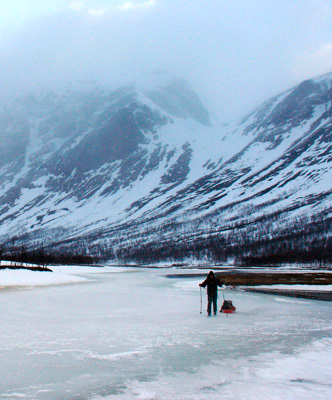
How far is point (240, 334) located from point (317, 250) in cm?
13633

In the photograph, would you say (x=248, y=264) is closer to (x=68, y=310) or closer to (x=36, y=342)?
(x=68, y=310)

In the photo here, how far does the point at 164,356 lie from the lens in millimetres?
12961

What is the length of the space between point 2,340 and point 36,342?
137 centimetres

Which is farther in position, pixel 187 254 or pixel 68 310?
pixel 187 254

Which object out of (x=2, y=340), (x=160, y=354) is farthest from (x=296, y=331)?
(x=2, y=340)

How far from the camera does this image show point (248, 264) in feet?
477

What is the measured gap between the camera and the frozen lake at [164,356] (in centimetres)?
956

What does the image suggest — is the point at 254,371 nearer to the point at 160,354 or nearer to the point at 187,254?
the point at 160,354

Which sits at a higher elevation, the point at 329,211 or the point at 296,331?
the point at 329,211

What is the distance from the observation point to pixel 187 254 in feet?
601

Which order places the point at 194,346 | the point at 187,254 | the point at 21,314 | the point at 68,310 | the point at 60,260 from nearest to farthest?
1. the point at 194,346
2. the point at 21,314
3. the point at 68,310
4. the point at 60,260
5. the point at 187,254

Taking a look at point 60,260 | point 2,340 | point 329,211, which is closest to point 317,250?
point 329,211

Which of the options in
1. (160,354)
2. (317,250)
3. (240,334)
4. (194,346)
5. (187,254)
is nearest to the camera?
(160,354)

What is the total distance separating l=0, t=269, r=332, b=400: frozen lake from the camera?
376 inches
